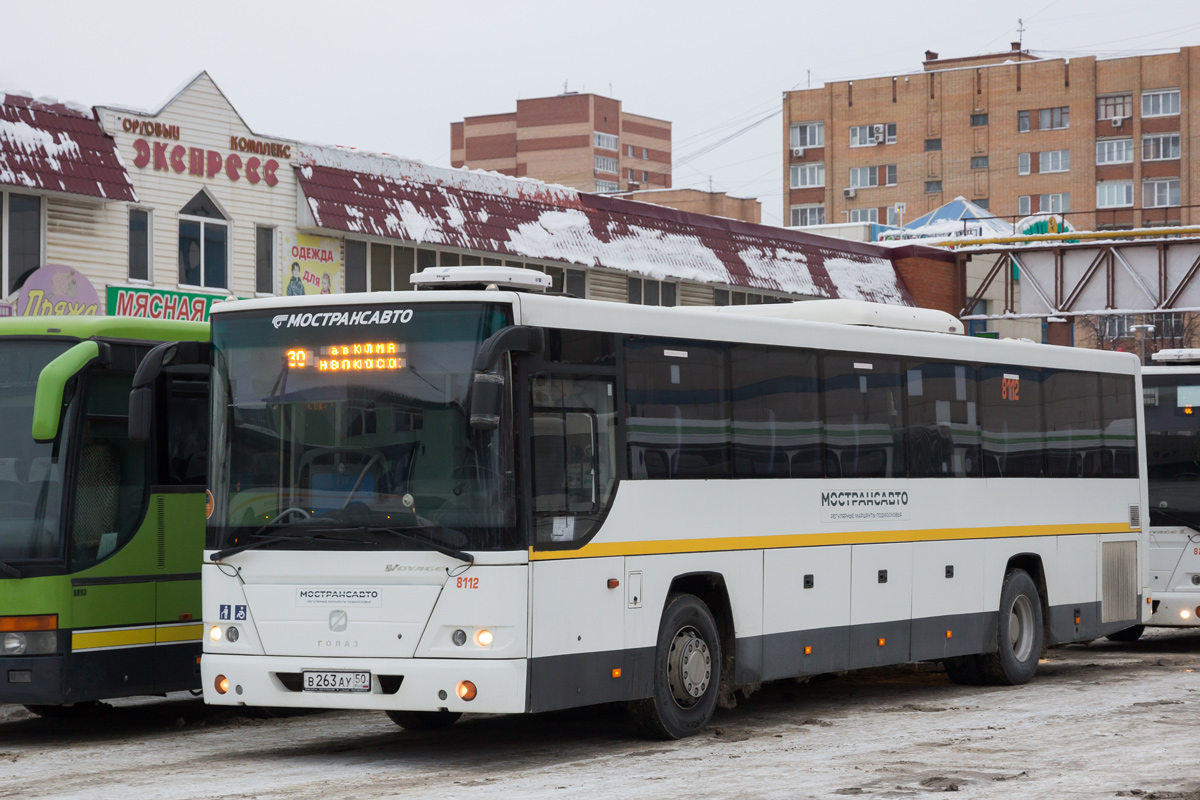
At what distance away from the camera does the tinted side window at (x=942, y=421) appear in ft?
46.7

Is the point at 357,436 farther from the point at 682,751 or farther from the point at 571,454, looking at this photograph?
the point at 682,751

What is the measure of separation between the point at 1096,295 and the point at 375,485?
34511mm

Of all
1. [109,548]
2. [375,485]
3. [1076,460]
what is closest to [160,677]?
[109,548]

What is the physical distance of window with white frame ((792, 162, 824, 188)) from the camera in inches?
4341

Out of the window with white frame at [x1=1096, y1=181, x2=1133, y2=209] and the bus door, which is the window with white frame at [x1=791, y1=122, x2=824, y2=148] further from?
the bus door

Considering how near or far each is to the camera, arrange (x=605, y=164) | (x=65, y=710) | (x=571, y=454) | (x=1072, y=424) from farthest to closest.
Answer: (x=605, y=164)
(x=1072, y=424)
(x=65, y=710)
(x=571, y=454)

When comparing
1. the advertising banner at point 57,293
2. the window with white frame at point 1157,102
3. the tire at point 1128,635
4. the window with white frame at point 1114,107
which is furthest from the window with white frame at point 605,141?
the tire at point 1128,635

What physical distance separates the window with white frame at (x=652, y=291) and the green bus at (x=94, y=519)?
952 inches

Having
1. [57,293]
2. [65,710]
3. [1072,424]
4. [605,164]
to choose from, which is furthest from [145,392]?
[605,164]

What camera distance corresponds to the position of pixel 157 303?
2645 centimetres

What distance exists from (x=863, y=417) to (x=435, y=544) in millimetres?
4592

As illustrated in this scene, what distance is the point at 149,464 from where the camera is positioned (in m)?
12.4

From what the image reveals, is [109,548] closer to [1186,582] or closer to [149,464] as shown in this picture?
[149,464]

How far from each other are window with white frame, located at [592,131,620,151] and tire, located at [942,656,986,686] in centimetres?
12174
